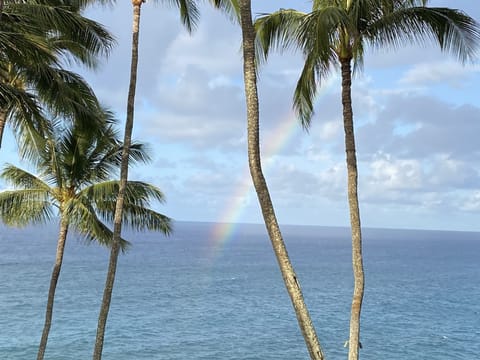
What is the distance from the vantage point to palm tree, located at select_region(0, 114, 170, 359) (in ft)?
45.9

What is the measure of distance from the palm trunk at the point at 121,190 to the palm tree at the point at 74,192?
2585 mm

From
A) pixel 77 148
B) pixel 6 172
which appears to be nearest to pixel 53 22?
pixel 77 148

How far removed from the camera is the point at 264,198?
7234 millimetres

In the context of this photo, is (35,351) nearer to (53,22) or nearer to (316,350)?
(53,22)

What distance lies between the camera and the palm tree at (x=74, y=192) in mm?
13992

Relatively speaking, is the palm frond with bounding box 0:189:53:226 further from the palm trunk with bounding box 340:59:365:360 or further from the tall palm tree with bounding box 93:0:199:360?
the palm trunk with bounding box 340:59:365:360

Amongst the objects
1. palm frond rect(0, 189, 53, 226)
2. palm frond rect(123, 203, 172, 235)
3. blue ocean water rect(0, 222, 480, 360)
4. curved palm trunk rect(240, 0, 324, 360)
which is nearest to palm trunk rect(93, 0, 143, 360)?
palm frond rect(123, 203, 172, 235)

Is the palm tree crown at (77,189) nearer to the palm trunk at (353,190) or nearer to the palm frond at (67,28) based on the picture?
the palm frond at (67,28)

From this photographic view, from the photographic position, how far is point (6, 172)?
14422 millimetres

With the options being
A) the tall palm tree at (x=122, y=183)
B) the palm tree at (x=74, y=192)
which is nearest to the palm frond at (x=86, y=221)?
the palm tree at (x=74, y=192)

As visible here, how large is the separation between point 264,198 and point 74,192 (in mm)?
8657

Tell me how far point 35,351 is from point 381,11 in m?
27.5

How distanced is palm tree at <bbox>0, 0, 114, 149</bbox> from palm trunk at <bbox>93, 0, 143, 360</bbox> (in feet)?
2.68

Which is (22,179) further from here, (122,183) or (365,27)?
(365,27)
